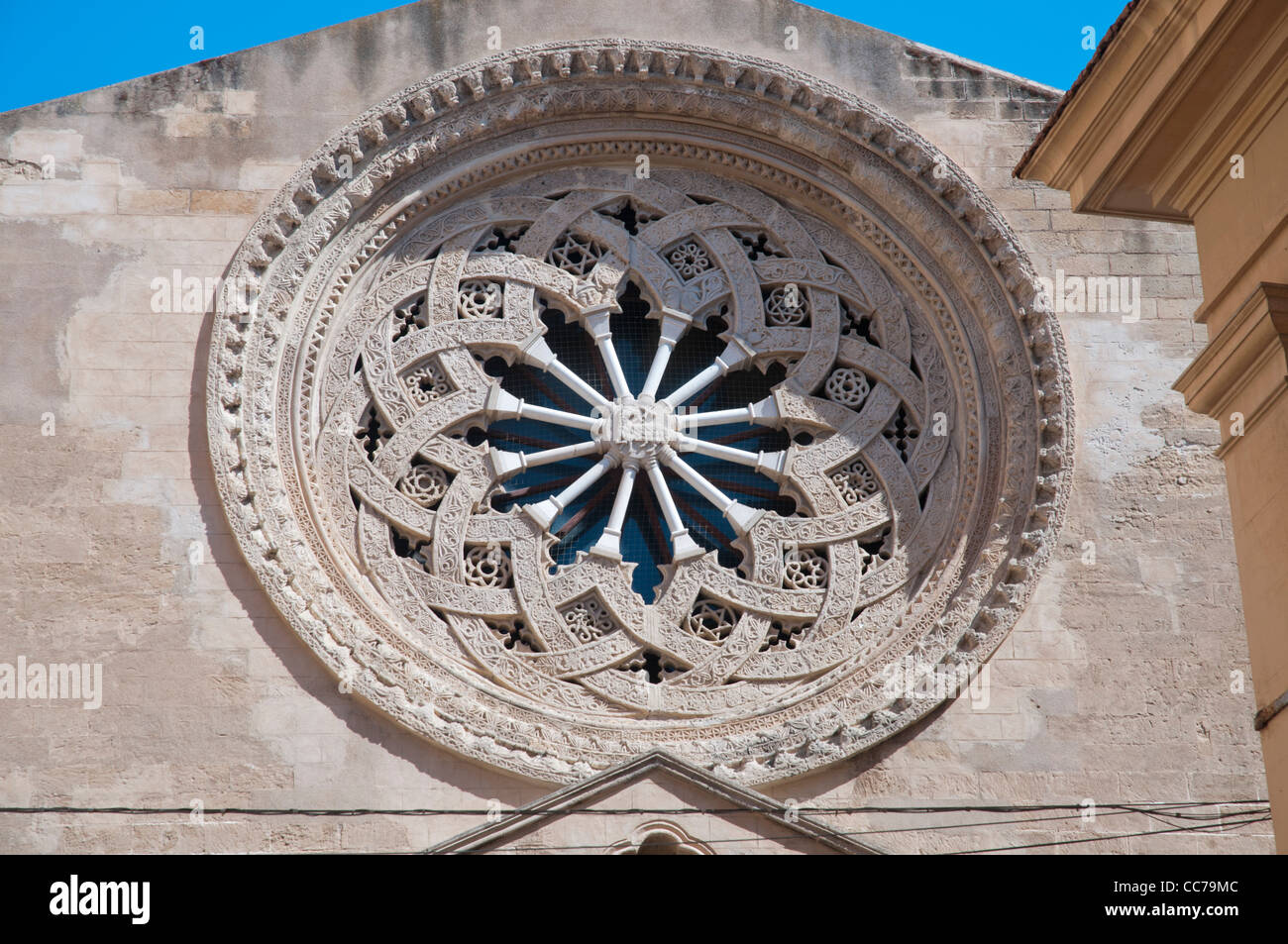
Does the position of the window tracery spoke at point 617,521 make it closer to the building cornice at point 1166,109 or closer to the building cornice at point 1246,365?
the building cornice at point 1166,109

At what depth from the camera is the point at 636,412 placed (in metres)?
14.3

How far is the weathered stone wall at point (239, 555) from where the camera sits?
12.8 m

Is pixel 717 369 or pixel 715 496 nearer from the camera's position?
pixel 715 496

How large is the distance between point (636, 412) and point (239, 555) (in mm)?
2537

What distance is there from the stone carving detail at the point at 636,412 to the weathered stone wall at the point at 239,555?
228 mm

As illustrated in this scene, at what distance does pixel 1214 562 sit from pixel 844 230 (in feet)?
9.94

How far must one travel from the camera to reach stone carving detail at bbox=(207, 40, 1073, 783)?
44.1 feet

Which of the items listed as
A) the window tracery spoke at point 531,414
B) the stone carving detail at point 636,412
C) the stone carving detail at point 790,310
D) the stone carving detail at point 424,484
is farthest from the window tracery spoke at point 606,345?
the stone carving detail at point 424,484

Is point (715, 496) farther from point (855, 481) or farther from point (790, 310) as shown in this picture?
point (790, 310)

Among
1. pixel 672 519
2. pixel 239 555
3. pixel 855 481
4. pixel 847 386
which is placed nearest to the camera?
pixel 239 555

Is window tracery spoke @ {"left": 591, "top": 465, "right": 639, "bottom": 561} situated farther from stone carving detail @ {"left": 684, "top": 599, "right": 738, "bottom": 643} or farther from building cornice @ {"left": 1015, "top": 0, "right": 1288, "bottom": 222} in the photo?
building cornice @ {"left": 1015, "top": 0, "right": 1288, "bottom": 222}

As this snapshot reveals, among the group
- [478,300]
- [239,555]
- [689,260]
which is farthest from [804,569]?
[239,555]

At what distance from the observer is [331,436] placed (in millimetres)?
13953
